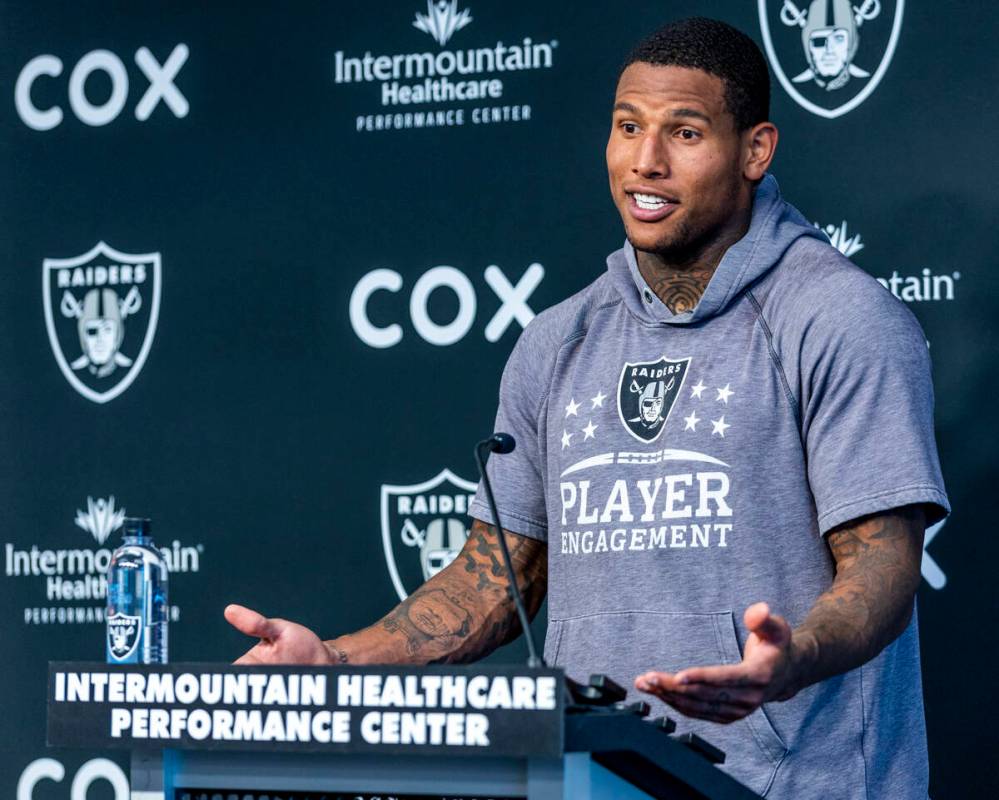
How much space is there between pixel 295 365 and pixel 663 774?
1925mm

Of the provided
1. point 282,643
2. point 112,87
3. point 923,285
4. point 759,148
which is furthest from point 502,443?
point 112,87

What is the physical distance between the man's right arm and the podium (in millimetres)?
499

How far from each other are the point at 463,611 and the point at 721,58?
0.83 metres

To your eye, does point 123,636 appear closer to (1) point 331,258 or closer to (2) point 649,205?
(2) point 649,205

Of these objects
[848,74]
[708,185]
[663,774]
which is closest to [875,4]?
[848,74]

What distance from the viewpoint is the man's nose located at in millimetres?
2125

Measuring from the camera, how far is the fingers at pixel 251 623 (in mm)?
1693

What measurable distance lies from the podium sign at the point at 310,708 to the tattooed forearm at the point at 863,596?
370 millimetres

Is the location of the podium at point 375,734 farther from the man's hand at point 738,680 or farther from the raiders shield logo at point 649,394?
the raiders shield logo at point 649,394

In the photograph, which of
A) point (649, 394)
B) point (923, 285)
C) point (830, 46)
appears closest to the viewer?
point (649, 394)

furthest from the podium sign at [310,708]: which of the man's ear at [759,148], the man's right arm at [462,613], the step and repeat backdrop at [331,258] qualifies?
the step and repeat backdrop at [331,258]

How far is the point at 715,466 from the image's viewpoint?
199 cm

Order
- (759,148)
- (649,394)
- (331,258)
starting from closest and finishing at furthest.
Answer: (649,394), (759,148), (331,258)

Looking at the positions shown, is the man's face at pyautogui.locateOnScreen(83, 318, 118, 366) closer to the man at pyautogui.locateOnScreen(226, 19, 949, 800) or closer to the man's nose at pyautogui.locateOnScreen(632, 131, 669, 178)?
the man at pyautogui.locateOnScreen(226, 19, 949, 800)
